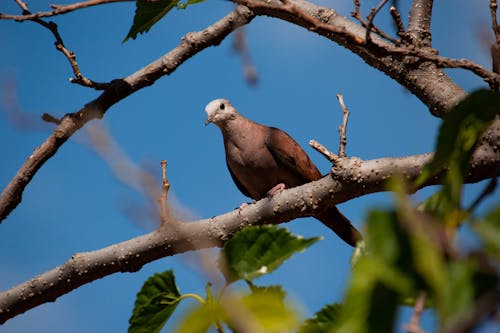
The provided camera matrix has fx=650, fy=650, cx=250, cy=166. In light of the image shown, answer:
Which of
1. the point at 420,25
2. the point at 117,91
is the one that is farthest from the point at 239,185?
the point at 420,25

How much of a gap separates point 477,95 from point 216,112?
547cm

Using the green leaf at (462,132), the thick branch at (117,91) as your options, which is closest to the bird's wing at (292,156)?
the thick branch at (117,91)

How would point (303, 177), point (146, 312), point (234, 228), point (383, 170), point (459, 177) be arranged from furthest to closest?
point (303, 177), point (234, 228), point (383, 170), point (146, 312), point (459, 177)

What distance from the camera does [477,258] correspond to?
0.54 metres

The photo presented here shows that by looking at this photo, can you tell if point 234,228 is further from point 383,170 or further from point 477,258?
point 477,258

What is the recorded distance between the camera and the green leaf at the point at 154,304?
105 centimetres

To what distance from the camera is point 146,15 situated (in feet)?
6.80

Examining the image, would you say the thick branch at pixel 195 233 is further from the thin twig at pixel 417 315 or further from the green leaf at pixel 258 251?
the thin twig at pixel 417 315

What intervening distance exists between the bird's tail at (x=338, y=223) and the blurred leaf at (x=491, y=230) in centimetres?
454

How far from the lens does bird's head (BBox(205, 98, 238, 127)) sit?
6141mm

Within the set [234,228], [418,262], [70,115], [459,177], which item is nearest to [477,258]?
[418,262]

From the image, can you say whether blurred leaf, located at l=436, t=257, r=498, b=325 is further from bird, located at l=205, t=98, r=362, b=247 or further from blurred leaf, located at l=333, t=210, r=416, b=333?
bird, located at l=205, t=98, r=362, b=247

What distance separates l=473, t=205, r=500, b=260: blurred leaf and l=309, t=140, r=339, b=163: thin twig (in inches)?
89.7

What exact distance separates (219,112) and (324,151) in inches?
134
